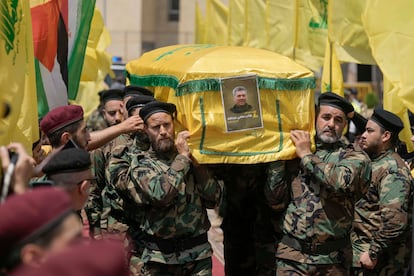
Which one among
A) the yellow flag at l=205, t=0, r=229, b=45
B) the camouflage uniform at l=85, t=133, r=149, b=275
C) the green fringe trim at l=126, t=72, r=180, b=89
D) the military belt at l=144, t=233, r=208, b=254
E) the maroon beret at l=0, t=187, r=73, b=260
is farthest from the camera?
the yellow flag at l=205, t=0, r=229, b=45

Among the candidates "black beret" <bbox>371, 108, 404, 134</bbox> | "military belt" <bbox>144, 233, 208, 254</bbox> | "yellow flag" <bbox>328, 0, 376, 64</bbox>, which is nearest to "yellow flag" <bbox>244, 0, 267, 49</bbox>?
"yellow flag" <bbox>328, 0, 376, 64</bbox>

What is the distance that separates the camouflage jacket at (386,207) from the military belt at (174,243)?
1.52 m

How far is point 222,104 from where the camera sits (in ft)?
22.2

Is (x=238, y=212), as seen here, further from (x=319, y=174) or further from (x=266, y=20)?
(x=266, y=20)

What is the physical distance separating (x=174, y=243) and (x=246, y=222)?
97 cm

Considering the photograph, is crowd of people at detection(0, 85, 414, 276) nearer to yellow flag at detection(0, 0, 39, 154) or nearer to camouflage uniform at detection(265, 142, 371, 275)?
camouflage uniform at detection(265, 142, 371, 275)

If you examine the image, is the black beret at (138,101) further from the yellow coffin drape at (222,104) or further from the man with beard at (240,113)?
the man with beard at (240,113)

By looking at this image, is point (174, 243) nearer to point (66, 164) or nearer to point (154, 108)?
point (154, 108)

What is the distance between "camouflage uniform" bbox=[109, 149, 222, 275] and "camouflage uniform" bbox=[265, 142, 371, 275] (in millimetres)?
514

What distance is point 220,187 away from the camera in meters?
7.04

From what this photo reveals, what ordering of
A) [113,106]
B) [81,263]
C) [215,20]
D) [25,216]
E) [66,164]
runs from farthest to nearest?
1. [215,20]
2. [113,106]
3. [66,164]
4. [25,216]
5. [81,263]

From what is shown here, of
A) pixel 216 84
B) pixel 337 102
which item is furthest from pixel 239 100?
pixel 337 102

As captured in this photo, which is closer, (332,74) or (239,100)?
(239,100)

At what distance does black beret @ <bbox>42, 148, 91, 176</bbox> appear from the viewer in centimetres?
474
